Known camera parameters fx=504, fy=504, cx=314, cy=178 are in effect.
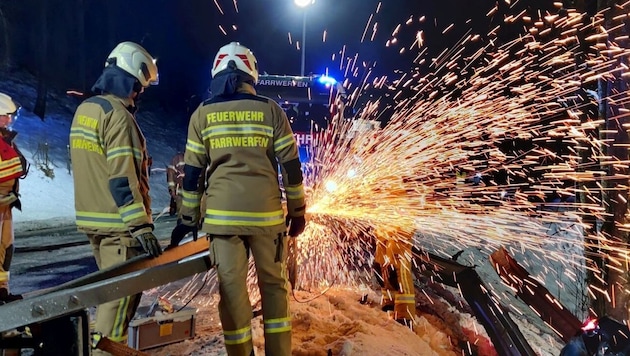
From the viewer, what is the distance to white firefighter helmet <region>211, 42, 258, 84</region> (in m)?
3.67

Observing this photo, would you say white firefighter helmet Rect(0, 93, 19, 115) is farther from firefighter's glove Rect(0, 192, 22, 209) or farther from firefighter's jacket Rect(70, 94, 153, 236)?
firefighter's jacket Rect(70, 94, 153, 236)

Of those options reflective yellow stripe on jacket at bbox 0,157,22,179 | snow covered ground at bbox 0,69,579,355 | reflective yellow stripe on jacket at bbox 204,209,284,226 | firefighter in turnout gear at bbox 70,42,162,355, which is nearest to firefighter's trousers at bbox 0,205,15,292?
reflective yellow stripe on jacket at bbox 0,157,22,179

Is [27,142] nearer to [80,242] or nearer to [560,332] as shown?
[80,242]

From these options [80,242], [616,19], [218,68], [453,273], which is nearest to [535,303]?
[453,273]

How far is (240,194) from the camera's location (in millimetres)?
3541

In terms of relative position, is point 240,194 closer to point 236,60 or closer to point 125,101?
point 236,60

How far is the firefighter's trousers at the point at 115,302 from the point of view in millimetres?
3316

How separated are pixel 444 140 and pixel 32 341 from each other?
20.7 ft

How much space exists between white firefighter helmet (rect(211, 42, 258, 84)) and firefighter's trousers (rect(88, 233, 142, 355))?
1.37 metres

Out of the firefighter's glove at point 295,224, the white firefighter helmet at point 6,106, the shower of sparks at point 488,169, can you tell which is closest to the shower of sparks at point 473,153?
the shower of sparks at point 488,169

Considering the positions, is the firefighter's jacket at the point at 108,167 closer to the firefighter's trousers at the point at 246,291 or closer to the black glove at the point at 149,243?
the black glove at the point at 149,243

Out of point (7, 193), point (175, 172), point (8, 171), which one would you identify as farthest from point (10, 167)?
point (175, 172)

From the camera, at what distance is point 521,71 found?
7.28m

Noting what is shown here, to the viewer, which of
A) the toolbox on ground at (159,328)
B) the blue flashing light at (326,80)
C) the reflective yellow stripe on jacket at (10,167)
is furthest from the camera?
the blue flashing light at (326,80)
